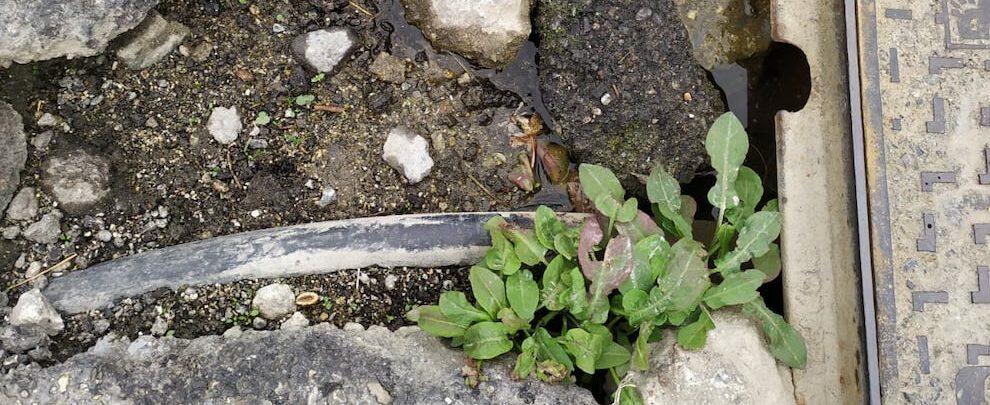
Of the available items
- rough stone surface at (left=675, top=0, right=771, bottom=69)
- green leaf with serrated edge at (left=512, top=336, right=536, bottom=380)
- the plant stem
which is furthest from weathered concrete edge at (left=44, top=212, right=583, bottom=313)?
rough stone surface at (left=675, top=0, right=771, bottom=69)

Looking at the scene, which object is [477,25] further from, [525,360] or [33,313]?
[33,313]

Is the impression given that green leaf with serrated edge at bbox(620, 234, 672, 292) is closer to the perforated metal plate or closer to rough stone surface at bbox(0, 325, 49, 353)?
the perforated metal plate

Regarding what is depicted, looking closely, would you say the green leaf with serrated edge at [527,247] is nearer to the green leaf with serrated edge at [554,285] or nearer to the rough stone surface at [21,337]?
the green leaf with serrated edge at [554,285]

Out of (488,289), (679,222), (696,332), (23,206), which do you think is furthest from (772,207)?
(23,206)

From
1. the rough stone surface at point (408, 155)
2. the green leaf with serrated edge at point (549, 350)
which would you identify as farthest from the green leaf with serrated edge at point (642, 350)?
the rough stone surface at point (408, 155)

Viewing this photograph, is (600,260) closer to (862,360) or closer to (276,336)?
(862,360)

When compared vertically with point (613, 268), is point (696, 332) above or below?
below

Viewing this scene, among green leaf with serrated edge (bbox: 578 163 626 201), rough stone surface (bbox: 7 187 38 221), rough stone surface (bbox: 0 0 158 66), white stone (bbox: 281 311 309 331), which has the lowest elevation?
white stone (bbox: 281 311 309 331)
